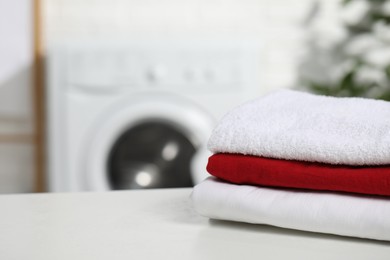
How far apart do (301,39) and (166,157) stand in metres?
0.80

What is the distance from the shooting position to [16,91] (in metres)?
2.48

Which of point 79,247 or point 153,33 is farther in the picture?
point 153,33

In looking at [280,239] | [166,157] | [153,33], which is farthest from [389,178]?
[153,33]

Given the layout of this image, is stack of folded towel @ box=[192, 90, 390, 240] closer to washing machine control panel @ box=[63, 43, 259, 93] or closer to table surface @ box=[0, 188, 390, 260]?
table surface @ box=[0, 188, 390, 260]

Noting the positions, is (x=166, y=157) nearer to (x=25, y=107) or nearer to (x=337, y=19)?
(x=25, y=107)

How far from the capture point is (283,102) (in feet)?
2.14

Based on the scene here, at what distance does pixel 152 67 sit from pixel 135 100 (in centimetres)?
12

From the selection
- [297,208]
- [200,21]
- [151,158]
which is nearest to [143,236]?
[297,208]

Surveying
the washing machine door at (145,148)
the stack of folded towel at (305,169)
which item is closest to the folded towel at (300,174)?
the stack of folded towel at (305,169)

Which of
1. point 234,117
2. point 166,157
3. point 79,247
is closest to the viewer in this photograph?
Answer: point 79,247

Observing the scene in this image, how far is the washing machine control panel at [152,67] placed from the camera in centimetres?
216

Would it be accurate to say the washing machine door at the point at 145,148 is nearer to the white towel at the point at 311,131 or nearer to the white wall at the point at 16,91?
the white wall at the point at 16,91

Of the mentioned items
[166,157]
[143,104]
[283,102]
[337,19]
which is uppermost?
[337,19]

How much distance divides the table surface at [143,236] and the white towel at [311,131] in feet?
0.22
